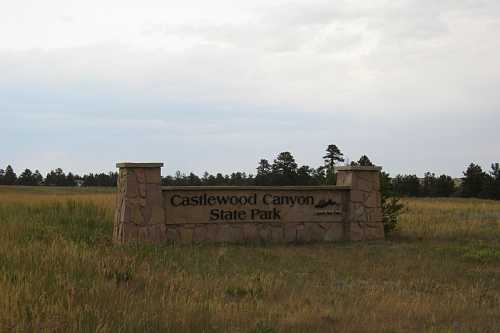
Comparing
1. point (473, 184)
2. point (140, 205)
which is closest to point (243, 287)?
point (140, 205)

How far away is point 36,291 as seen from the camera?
6973 millimetres

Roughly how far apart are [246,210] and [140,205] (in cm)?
264

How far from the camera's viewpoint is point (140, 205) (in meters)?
14.6

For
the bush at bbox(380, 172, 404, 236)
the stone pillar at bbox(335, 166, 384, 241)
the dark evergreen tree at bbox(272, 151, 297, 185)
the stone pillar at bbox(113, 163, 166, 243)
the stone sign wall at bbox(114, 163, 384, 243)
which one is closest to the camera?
the stone pillar at bbox(113, 163, 166, 243)

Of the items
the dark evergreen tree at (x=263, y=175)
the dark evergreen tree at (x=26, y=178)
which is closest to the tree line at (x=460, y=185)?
the dark evergreen tree at (x=263, y=175)

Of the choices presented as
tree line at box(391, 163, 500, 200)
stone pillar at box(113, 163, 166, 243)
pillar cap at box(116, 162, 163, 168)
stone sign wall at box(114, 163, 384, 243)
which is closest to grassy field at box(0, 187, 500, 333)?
stone pillar at box(113, 163, 166, 243)

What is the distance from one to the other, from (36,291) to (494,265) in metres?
8.61

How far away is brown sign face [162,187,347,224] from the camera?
15.3 meters

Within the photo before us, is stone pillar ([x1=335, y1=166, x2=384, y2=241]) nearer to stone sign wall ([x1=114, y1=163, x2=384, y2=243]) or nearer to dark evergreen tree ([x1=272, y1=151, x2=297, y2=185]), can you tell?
stone sign wall ([x1=114, y1=163, x2=384, y2=243])

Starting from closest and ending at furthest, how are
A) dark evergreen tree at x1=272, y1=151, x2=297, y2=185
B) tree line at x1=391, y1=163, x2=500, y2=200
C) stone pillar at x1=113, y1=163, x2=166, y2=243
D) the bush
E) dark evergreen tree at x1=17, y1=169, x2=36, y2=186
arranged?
stone pillar at x1=113, y1=163, x2=166, y2=243 < the bush < dark evergreen tree at x1=272, y1=151, x2=297, y2=185 < tree line at x1=391, y1=163, x2=500, y2=200 < dark evergreen tree at x1=17, y1=169, x2=36, y2=186

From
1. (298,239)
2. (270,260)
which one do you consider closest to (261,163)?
(298,239)

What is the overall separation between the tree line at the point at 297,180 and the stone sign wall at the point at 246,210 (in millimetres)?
1813

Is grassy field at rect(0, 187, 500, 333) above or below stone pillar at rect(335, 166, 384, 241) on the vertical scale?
below

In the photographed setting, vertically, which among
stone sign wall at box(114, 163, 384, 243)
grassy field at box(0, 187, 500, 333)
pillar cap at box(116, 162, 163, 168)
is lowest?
grassy field at box(0, 187, 500, 333)
